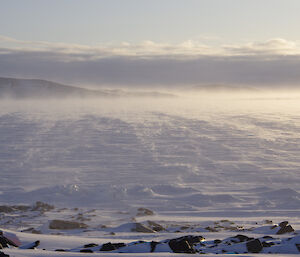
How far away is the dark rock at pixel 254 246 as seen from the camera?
6.15 m

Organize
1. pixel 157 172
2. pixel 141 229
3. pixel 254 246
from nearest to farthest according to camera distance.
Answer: pixel 254 246 < pixel 141 229 < pixel 157 172

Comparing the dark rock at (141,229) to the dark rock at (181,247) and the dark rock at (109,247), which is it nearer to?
the dark rock at (109,247)

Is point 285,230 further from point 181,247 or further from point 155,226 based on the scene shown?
point 181,247

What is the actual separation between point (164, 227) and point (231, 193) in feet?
10.9

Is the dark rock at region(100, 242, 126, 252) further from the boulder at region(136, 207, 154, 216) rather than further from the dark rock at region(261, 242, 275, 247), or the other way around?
the boulder at region(136, 207, 154, 216)

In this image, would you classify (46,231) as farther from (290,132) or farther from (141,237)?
(290,132)

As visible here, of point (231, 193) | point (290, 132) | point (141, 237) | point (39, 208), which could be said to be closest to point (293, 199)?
point (231, 193)

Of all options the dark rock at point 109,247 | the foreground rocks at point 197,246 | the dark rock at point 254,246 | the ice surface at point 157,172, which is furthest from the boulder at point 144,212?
the dark rock at point 254,246

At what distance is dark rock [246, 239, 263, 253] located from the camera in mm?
6152

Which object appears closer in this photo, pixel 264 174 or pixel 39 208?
pixel 39 208

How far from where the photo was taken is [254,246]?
6.20 meters

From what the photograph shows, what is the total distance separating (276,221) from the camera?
9.08 metres

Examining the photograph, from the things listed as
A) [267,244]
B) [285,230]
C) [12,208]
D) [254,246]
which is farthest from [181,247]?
[12,208]

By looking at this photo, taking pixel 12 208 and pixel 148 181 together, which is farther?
pixel 148 181
